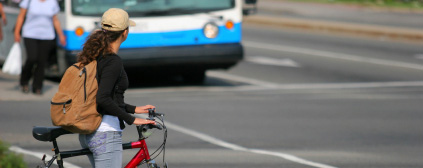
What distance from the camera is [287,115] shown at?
11539 mm

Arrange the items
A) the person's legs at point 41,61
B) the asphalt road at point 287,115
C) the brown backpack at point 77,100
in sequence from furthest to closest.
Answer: the person's legs at point 41,61
the asphalt road at point 287,115
the brown backpack at point 77,100

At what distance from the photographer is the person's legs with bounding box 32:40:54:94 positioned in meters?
12.3

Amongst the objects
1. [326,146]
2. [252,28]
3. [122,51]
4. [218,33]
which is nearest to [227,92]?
[218,33]

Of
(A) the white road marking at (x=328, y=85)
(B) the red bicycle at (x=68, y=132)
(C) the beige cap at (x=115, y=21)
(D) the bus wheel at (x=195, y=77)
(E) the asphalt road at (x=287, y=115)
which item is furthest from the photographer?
(D) the bus wheel at (x=195, y=77)

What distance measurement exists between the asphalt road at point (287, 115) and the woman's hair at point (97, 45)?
312cm

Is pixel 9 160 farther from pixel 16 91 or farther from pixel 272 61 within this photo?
pixel 272 61

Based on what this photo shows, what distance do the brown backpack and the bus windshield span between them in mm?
7872

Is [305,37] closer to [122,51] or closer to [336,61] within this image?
[336,61]

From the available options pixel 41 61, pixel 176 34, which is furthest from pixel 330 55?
pixel 41 61

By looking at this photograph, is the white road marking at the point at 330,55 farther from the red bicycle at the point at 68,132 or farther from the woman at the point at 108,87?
the woman at the point at 108,87

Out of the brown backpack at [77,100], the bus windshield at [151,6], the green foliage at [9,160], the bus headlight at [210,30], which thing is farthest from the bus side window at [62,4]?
the brown backpack at [77,100]

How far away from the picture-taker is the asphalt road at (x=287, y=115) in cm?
878

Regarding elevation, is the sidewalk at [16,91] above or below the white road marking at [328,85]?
above

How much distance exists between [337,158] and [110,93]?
403 centimetres
